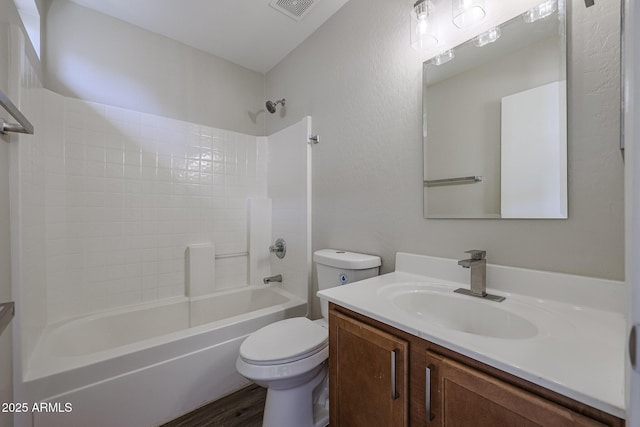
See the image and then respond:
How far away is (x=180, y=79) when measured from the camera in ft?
6.90

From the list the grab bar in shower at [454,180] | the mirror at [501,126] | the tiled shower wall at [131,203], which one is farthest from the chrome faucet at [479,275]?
the tiled shower wall at [131,203]

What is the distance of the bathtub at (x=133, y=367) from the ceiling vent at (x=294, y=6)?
206 centimetres

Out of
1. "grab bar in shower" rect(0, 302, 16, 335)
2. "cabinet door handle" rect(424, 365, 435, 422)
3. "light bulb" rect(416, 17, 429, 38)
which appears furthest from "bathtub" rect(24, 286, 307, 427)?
"light bulb" rect(416, 17, 429, 38)

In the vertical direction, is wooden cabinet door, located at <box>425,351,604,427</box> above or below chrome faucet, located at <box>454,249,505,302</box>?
below

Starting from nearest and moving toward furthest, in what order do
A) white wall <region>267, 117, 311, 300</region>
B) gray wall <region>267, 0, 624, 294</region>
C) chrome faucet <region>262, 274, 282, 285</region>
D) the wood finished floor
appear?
gray wall <region>267, 0, 624, 294</region>, the wood finished floor, white wall <region>267, 117, 311, 300</region>, chrome faucet <region>262, 274, 282, 285</region>

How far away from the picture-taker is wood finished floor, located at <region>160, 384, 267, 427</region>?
1.37m

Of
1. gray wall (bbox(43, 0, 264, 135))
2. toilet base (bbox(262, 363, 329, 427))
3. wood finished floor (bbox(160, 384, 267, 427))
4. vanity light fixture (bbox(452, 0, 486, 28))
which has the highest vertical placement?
gray wall (bbox(43, 0, 264, 135))

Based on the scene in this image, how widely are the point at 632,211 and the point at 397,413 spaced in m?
0.75

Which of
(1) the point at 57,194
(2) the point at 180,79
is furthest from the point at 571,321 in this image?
(2) the point at 180,79

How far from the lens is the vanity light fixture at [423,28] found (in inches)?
46.8

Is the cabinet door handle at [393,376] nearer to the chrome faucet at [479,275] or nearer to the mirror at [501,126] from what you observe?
the chrome faucet at [479,275]

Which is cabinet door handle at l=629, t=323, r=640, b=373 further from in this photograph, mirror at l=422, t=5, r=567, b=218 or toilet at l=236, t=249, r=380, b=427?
toilet at l=236, t=249, r=380, b=427

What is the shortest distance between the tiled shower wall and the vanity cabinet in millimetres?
1618

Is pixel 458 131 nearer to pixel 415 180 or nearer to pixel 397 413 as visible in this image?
pixel 415 180
